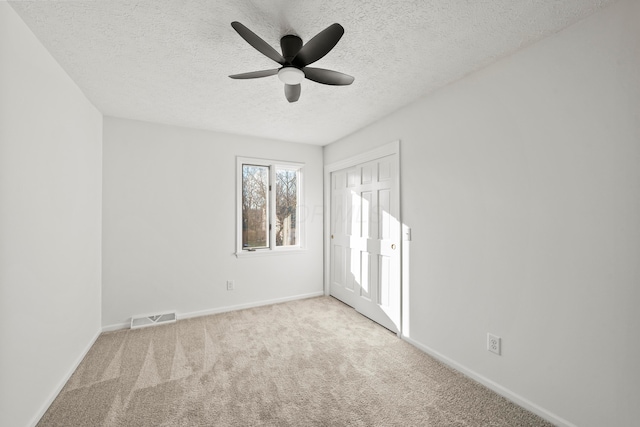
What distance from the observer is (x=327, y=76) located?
185 cm

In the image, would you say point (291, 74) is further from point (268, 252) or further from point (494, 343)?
point (268, 252)

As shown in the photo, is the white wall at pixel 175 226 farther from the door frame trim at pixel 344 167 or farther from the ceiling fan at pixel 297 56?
the ceiling fan at pixel 297 56

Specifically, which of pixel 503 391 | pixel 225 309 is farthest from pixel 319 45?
A: pixel 225 309

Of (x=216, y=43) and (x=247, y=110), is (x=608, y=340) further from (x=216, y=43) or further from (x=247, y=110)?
(x=247, y=110)

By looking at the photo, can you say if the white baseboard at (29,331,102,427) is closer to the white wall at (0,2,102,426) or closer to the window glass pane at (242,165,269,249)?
the white wall at (0,2,102,426)

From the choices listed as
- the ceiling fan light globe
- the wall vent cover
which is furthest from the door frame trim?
the wall vent cover

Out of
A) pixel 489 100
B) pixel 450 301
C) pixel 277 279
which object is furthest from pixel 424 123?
pixel 277 279

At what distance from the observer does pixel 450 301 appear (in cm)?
237

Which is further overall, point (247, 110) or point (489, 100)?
point (247, 110)

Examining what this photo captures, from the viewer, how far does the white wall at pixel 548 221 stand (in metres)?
1.45

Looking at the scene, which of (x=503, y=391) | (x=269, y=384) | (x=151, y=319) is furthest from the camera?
(x=151, y=319)

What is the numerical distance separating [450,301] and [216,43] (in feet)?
8.84

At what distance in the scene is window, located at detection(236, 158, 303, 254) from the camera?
3893mm

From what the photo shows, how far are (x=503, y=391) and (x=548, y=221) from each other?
1.25 m
